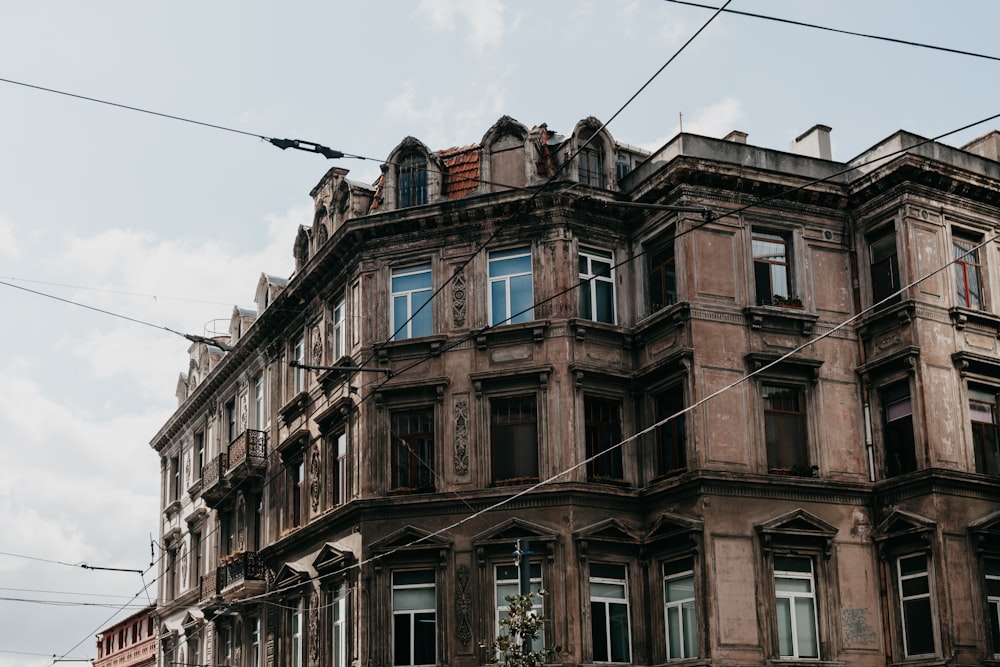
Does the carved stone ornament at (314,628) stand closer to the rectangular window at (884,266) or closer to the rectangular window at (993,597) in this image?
the rectangular window at (884,266)

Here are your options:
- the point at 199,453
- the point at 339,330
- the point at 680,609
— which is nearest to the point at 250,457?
the point at 339,330

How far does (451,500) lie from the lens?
30.6 metres

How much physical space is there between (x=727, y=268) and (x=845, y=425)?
14.4 ft

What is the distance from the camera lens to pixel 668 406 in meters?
30.8

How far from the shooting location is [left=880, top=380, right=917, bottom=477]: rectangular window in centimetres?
3000

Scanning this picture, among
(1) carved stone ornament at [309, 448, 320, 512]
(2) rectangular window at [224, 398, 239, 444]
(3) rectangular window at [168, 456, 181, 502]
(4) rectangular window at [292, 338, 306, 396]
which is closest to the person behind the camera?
(1) carved stone ornament at [309, 448, 320, 512]

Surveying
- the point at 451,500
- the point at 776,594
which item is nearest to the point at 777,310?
the point at 776,594

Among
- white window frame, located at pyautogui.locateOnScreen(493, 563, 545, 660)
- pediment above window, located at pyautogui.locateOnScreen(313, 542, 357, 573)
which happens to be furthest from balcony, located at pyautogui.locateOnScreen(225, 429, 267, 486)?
white window frame, located at pyautogui.locateOnScreen(493, 563, 545, 660)

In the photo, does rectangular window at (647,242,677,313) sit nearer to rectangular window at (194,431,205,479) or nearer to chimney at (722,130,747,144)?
chimney at (722,130,747,144)

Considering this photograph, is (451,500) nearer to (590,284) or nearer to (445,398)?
(445,398)

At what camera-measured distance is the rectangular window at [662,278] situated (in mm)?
31109

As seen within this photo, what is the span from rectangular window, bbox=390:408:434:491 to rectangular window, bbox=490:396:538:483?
5.07 ft

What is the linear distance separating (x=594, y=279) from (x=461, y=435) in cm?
486

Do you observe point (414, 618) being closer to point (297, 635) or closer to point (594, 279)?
point (297, 635)
